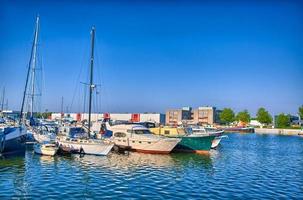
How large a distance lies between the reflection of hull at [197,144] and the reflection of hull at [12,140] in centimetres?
2240

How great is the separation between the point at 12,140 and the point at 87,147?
30.1ft

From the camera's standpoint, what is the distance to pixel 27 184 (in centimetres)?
2284

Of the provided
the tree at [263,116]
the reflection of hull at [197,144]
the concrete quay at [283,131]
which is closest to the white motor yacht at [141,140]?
the reflection of hull at [197,144]

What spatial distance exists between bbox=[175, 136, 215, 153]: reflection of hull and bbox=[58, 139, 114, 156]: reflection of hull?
12.2 m

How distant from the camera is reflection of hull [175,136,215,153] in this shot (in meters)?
46.5

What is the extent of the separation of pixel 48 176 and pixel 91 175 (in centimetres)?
358

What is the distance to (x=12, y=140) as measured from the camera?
38.1m

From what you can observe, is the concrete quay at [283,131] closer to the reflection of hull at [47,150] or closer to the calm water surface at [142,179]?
the calm water surface at [142,179]

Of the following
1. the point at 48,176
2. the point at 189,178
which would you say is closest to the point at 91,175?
the point at 48,176

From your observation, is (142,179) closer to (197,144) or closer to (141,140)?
(141,140)

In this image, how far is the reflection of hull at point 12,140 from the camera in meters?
36.3

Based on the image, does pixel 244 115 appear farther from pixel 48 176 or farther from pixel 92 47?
pixel 48 176

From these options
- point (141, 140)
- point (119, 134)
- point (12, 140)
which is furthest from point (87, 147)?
point (12, 140)


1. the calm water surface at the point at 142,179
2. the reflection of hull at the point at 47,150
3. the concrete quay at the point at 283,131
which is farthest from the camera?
the concrete quay at the point at 283,131
